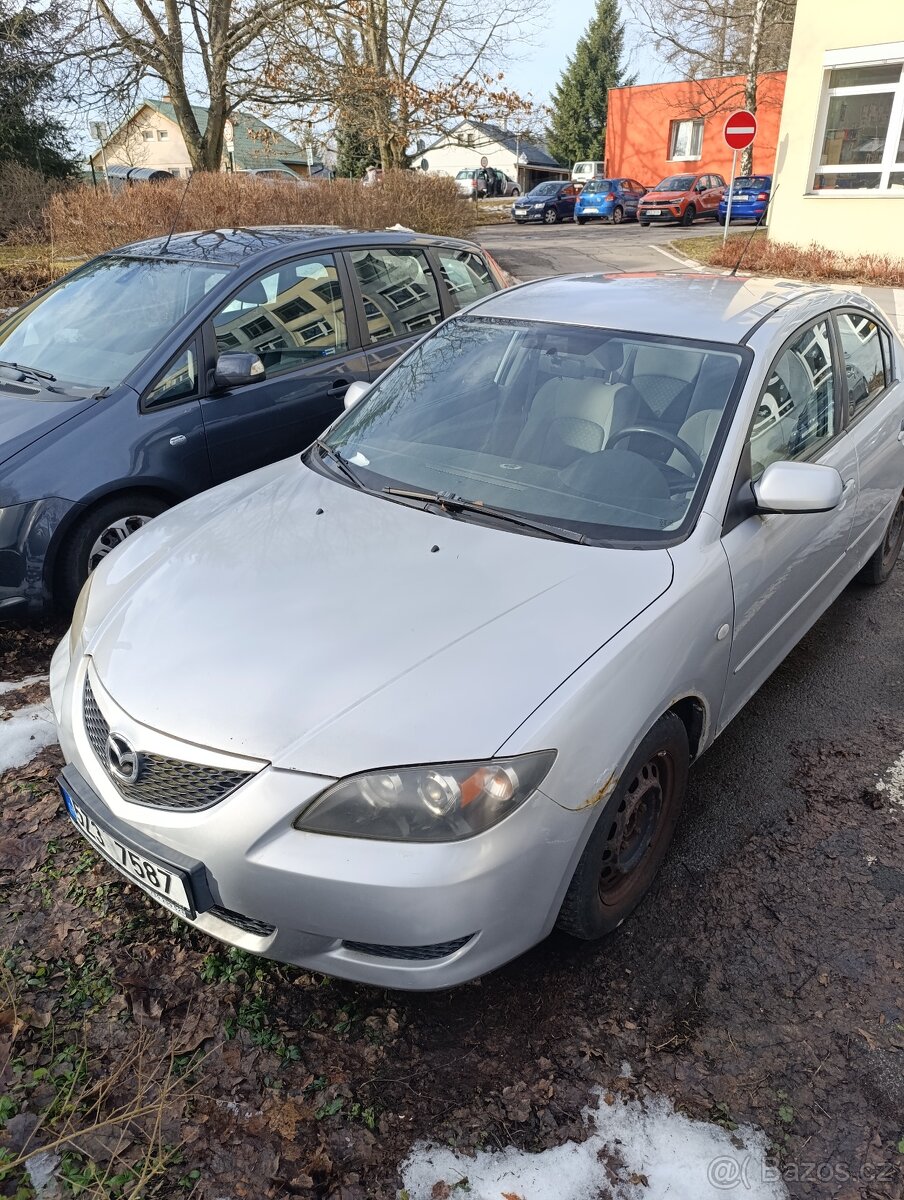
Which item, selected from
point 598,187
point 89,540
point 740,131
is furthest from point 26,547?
point 598,187

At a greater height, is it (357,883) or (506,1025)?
(357,883)

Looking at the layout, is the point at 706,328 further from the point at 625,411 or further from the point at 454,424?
the point at 454,424

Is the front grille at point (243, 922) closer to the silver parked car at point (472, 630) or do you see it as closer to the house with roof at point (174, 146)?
the silver parked car at point (472, 630)

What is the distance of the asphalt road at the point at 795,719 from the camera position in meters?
3.04

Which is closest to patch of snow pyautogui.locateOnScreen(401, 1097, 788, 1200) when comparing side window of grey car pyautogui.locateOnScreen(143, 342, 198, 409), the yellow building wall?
side window of grey car pyautogui.locateOnScreen(143, 342, 198, 409)

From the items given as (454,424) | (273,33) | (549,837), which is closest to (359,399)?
(454,424)

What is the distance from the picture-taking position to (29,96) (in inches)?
783

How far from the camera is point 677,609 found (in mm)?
2385

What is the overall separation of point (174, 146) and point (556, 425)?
239ft

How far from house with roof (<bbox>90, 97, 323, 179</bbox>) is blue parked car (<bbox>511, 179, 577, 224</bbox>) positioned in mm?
8438

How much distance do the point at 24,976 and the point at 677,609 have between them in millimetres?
2063

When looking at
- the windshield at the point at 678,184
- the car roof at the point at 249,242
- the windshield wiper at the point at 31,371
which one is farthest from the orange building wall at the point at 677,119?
the windshield wiper at the point at 31,371

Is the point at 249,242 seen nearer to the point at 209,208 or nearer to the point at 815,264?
the point at 209,208

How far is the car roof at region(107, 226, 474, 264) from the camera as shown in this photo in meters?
4.73
